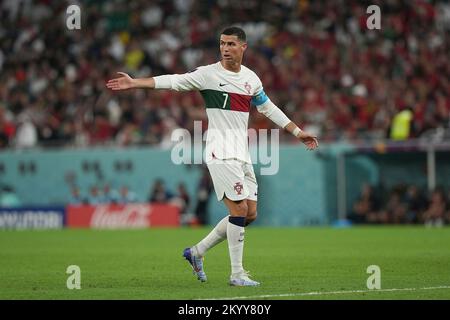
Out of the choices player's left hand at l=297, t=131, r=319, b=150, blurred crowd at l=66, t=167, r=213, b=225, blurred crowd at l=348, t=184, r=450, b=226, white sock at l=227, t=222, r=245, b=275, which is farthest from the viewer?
blurred crowd at l=66, t=167, r=213, b=225

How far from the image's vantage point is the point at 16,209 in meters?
31.2

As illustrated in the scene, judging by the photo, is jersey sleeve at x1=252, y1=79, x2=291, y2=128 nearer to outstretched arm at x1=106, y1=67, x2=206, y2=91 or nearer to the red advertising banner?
outstretched arm at x1=106, y1=67, x2=206, y2=91

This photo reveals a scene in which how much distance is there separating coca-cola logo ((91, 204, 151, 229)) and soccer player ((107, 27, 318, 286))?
61.7 feet

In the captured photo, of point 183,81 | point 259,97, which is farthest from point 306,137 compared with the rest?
point 183,81

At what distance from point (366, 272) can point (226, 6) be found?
2213 centimetres

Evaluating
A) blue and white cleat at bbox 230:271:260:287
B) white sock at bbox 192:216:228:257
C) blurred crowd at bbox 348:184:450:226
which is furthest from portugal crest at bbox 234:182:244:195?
blurred crowd at bbox 348:184:450:226

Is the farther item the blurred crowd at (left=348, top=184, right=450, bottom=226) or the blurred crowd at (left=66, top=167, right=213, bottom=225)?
the blurred crowd at (left=66, top=167, right=213, bottom=225)

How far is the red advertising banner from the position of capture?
30.5m

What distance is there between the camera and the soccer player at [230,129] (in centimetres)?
1154

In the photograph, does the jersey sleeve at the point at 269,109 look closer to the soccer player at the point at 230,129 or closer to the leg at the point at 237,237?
the soccer player at the point at 230,129

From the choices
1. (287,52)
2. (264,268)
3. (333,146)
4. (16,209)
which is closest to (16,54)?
(16,209)

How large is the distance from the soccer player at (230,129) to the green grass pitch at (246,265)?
27.5 inches

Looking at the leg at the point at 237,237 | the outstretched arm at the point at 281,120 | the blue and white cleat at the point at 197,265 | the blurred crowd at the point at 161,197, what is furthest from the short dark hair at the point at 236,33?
the blurred crowd at the point at 161,197

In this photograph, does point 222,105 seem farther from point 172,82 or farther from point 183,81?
point 172,82
